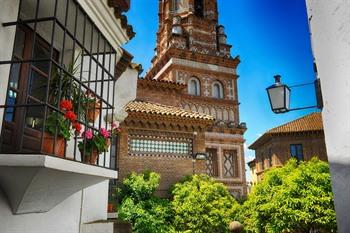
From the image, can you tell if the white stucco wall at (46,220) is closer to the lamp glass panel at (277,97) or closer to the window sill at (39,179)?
the window sill at (39,179)

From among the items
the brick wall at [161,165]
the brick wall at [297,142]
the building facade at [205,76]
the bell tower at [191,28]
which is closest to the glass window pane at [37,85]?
the brick wall at [161,165]

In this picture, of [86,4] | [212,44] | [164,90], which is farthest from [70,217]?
[212,44]

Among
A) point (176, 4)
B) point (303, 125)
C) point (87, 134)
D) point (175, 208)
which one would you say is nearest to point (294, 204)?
point (175, 208)

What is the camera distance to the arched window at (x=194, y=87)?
→ 86.0 ft

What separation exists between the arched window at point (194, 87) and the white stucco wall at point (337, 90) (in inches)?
940

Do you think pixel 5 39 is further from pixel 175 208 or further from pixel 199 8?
pixel 199 8

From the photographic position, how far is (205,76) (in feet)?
88.7

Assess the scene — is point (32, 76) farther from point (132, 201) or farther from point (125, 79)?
point (132, 201)

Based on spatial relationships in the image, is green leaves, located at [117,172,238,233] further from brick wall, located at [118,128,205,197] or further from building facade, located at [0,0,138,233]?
building facade, located at [0,0,138,233]

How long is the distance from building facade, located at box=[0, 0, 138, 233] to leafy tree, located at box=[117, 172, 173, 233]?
20.3 feet

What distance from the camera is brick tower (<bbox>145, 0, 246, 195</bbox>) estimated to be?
24.4 meters

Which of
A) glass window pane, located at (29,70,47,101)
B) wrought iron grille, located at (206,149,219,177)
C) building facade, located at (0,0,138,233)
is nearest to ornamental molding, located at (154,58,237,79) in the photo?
wrought iron grille, located at (206,149,219,177)

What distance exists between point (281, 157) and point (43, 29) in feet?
98.0

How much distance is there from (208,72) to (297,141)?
11707mm
